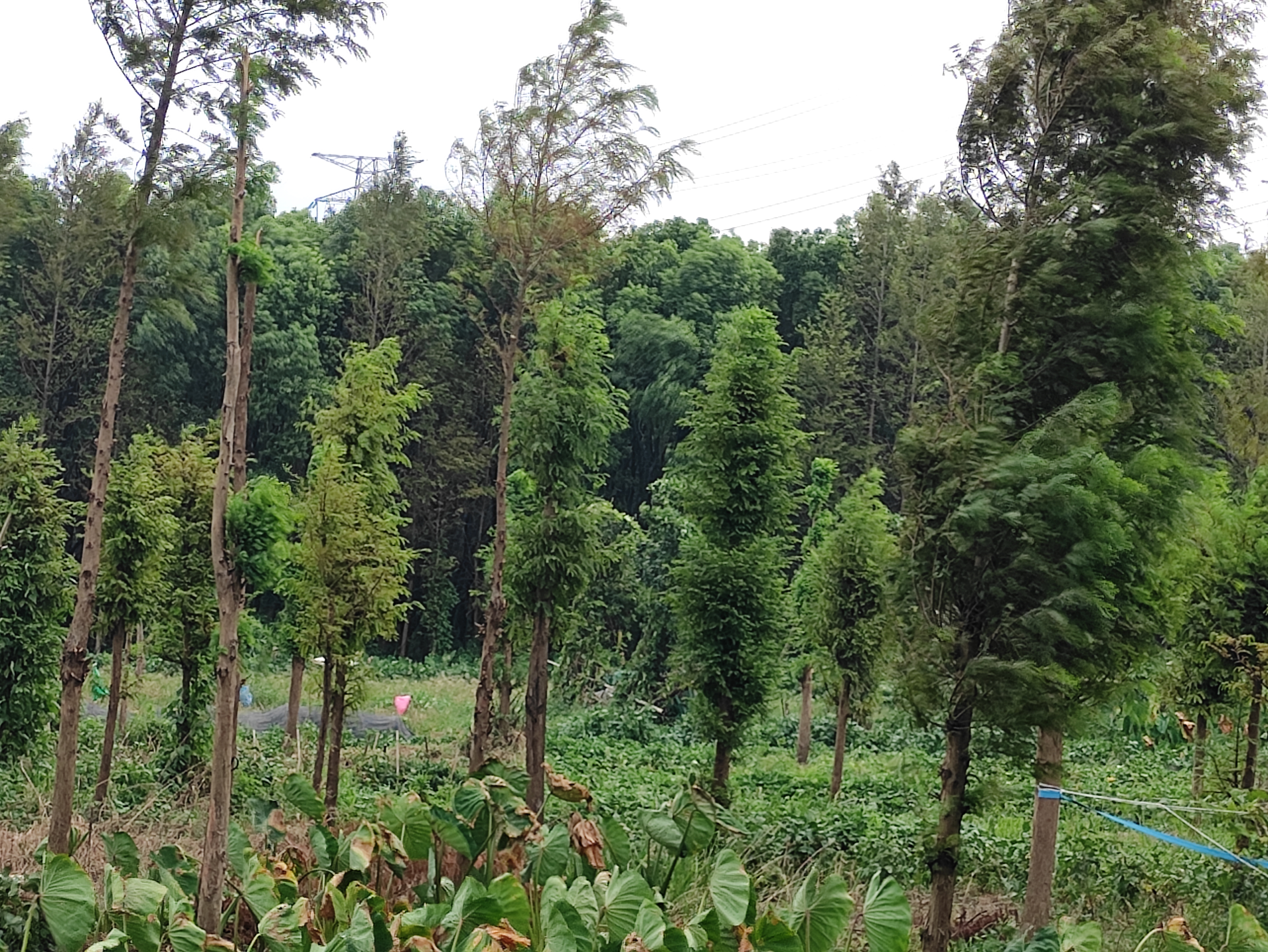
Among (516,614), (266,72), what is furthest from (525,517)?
(266,72)

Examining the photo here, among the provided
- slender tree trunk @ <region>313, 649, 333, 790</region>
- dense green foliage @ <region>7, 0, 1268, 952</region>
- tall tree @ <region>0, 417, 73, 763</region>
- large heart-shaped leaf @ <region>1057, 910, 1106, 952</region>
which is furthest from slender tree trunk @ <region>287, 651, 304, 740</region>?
large heart-shaped leaf @ <region>1057, 910, 1106, 952</region>

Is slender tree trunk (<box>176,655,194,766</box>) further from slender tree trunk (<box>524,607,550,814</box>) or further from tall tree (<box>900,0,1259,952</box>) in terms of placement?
tall tree (<box>900,0,1259,952</box>)

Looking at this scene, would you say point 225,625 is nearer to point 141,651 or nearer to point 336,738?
point 336,738

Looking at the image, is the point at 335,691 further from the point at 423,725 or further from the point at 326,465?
the point at 423,725

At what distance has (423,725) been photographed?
789 inches

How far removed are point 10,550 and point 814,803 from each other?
30.3ft

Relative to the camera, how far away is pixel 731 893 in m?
5.96

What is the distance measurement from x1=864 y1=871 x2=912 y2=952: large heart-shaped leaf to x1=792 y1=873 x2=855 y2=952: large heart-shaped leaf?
0.11 m

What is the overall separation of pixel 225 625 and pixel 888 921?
3759 mm

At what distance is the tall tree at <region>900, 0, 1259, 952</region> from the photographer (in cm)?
717

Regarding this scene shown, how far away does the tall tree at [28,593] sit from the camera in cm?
1180

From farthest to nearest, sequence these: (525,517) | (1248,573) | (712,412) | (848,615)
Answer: (848,615) < (525,517) < (712,412) < (1248,573)

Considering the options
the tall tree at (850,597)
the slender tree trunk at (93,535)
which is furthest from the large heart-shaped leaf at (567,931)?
the tall tree at (850,597)

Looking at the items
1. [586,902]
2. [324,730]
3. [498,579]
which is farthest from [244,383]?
[324,730]
